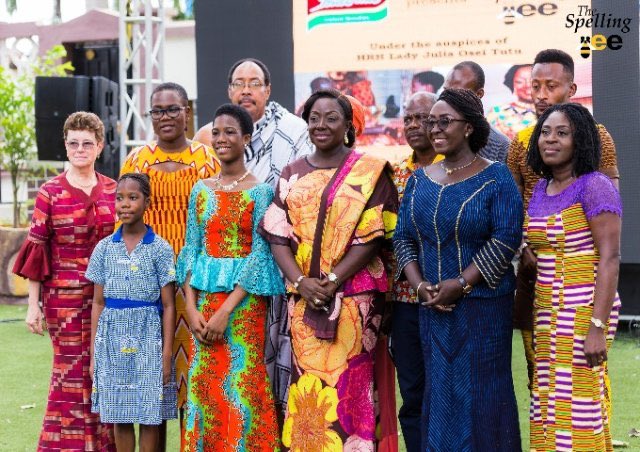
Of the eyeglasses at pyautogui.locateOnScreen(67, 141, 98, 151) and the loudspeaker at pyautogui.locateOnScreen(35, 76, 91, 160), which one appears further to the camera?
the loudspeaker at pyautogui.locateOnScreen(35, 76, 91, 160)

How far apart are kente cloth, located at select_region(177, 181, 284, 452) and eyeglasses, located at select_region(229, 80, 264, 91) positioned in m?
0.86

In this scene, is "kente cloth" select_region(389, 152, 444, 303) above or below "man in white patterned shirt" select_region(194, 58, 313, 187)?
below

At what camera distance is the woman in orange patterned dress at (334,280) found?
415 centimetres

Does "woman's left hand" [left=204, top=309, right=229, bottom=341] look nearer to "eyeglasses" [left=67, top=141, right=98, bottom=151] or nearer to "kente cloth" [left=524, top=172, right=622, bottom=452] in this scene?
"eyeglasses" [left=67, top=141, right=98, bottom=151]

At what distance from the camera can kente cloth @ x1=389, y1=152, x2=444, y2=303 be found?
432 centimetres

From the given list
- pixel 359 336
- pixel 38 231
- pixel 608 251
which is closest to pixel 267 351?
pixel 359 336

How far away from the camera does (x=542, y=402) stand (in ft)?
12.7

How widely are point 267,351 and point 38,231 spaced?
132cm

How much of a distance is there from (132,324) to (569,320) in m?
2.05

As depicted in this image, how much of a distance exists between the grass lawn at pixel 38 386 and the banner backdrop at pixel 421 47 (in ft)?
8.16

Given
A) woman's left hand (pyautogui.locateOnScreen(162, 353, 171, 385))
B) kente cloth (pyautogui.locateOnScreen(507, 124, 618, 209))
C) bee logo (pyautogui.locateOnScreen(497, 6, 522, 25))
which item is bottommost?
woman's left hand (pyautogui.locateOnScreen(162, 353, 171, 385))

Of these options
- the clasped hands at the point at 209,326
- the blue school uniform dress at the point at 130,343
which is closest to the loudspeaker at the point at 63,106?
the blue school uniform dress at the point at 130,343

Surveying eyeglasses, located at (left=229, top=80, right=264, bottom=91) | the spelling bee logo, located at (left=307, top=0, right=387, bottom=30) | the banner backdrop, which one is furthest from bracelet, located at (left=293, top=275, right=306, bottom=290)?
the spelling bee logo, located at (left=307, top=0, right=387, bottom=30)

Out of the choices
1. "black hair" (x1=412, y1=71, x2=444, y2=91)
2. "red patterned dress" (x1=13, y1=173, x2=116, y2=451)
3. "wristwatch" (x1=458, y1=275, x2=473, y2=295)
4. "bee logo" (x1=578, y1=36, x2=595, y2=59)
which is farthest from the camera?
"black hair" (x1=412, y1=71, x2=444, y2=91)
